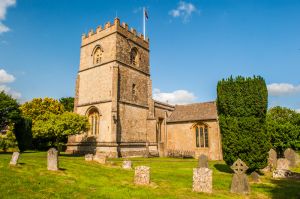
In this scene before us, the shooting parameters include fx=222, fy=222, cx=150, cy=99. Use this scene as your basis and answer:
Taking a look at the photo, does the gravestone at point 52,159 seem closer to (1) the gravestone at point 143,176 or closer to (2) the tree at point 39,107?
(1) the gravestone at point 143,176

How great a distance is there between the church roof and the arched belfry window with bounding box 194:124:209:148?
1.18 meters

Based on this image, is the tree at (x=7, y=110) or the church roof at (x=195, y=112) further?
the church roof at (x=195, y=112)

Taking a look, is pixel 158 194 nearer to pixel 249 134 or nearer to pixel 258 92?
pixel 249 134

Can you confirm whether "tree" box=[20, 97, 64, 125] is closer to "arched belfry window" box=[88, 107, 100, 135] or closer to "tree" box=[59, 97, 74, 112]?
"tree" box=[59, 97, 74, 112]

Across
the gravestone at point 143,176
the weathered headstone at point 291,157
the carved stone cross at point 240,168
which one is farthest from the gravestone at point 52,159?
the weathered headstone at point 291,157

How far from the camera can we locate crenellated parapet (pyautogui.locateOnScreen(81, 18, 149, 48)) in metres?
29.3

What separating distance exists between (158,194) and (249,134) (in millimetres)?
8360

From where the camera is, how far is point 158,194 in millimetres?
9516

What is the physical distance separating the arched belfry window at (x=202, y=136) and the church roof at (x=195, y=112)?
1177 millimetres

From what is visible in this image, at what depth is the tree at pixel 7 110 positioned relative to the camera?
24609 millimetres

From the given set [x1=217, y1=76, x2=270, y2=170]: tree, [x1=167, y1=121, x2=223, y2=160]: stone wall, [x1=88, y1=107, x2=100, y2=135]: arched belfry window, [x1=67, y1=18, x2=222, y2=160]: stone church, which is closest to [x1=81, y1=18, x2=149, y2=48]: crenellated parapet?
[x1=67, y1=18, x2=222, y2=160]: stone church

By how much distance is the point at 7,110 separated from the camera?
2498cm

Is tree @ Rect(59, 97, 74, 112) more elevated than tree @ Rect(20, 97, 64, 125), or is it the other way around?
tree @ Rect(59, 97, 74, 112)

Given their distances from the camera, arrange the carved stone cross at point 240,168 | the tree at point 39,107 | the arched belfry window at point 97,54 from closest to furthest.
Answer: the carved stone cross at point 240,168 < the arched belfry window at point 97,54 < the tree at point 39,107
